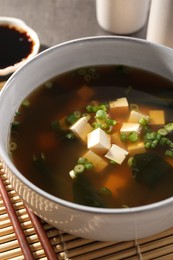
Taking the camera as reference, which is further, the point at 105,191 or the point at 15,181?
the point at 105,191

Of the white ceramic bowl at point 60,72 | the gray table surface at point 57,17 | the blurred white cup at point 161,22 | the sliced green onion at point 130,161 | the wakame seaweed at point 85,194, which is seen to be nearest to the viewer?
the white ceramic bowl at point 60,72

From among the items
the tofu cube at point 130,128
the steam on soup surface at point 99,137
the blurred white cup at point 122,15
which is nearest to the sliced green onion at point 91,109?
the steam on soup surface at point 99,137

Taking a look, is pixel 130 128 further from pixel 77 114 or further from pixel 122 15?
pixel 122 15

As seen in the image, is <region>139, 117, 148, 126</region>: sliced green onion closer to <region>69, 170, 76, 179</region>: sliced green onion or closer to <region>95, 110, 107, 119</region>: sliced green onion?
<region>95, 110, 107, 119</region>: sliced green onion

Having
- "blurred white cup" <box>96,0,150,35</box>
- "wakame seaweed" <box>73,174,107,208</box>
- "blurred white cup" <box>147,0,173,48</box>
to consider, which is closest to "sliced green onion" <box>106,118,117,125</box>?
"wakame seaweed" <box>73,174,107,208</box>

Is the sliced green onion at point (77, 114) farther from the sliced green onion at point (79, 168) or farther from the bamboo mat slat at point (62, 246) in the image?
the bamboo mat slat at point (62, 246)

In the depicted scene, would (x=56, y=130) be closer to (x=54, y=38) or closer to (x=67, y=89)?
(x=67, y=89)

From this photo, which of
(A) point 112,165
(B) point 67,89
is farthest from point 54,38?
(A) point 112,165
